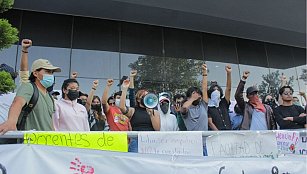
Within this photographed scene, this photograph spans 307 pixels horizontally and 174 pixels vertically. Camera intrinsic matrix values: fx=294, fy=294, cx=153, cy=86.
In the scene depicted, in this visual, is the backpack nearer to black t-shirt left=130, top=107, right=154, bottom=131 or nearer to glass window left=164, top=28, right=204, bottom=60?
black t-shirt left=130, top=107, right=154, bottom=131

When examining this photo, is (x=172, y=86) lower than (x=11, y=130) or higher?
higher

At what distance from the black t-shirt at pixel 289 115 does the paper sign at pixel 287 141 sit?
1.11m

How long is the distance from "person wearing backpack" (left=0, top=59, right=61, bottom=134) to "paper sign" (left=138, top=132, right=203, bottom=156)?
83cm

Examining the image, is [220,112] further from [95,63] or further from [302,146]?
[95,63]

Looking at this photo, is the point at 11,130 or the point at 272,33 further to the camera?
the point at 272,33

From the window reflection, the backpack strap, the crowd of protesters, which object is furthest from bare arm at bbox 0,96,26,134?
the window reflection

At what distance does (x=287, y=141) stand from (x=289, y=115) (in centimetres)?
129

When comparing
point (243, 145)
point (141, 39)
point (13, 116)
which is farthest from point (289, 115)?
point (141, 39)

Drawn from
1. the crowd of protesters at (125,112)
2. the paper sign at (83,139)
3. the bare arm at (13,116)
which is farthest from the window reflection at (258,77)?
the bare arm at (13,116)

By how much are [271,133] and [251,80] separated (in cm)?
777

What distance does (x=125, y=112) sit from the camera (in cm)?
371

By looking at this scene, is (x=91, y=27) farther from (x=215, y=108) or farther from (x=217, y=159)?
(x=217, y=159)

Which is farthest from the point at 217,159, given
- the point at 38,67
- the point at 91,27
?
the point at 91,27

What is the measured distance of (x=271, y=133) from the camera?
2654 mm
